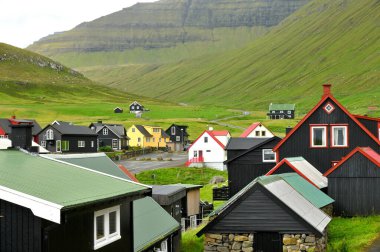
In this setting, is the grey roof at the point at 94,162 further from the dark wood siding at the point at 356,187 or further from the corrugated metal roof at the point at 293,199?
the dark wood siding at the point at 356,187

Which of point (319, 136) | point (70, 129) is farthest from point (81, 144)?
point (319, 136)

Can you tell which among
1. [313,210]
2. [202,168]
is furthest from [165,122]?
[313,210]

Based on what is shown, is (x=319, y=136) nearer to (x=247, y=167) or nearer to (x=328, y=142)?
(x=328, y=142)

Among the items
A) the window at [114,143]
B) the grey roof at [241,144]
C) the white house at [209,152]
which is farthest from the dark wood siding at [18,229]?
the window at [114,143]

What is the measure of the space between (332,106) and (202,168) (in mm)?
53877

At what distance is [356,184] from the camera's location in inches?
1431

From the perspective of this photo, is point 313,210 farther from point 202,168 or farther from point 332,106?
point 202,168

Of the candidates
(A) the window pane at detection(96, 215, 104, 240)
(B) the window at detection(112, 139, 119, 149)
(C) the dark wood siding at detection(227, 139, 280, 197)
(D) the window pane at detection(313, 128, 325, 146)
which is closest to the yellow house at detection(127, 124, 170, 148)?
(B) the window at detection(112, 139, 119, 149)

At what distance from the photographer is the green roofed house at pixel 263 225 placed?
2505cm

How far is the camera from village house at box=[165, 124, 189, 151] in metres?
156

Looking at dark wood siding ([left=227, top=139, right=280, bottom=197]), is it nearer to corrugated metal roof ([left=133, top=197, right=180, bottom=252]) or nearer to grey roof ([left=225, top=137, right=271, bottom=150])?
grey roof ([left=225, top=137, right=271, bottom=150])

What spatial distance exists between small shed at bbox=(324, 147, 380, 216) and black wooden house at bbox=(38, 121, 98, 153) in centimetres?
7755

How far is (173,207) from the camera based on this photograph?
3450 centimetres

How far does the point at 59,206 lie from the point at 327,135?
3525 centimetres
